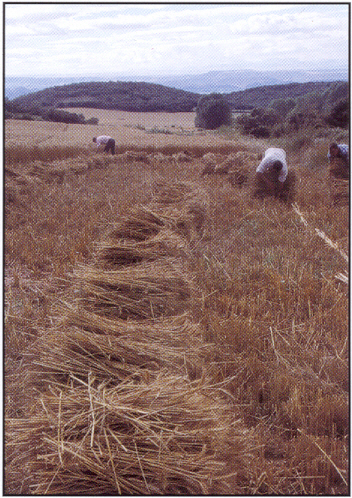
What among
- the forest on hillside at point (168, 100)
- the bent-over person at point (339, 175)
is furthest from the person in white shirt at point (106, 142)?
the bent-over person at point (339, 175)

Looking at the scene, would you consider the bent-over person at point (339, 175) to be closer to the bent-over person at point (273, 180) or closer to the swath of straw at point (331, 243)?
the bent-over person at point (273, 180)

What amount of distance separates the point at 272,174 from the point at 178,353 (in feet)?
16.6

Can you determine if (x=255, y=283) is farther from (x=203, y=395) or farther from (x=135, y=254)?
(x=203, y=395)

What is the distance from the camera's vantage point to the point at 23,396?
2375 millimetres

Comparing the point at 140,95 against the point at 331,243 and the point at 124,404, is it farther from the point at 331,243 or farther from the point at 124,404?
the point at 124,404

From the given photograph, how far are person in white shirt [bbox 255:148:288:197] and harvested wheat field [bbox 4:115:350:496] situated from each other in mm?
914

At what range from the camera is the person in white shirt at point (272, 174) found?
6870 mm

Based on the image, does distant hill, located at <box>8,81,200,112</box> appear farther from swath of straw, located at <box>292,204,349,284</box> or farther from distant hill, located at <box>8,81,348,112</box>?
swath of straw, located at <box>292,204,349,284</box>

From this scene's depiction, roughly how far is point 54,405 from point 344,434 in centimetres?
144

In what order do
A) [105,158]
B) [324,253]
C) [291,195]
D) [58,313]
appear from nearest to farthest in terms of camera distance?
1. [58,313]
2. [324,253]
3. [291,195]
4. [105,158]

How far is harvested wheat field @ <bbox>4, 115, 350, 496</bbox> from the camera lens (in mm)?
1809

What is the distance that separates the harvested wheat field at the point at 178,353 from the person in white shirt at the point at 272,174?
36.0 inches

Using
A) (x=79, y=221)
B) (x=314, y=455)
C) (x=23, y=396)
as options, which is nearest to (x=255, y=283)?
A: (x=314, y=455)

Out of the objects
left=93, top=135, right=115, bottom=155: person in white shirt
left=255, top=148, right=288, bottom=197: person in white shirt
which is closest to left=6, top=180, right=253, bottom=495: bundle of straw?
left=255, top=148, right=288, bottom=197: person in white shirt
